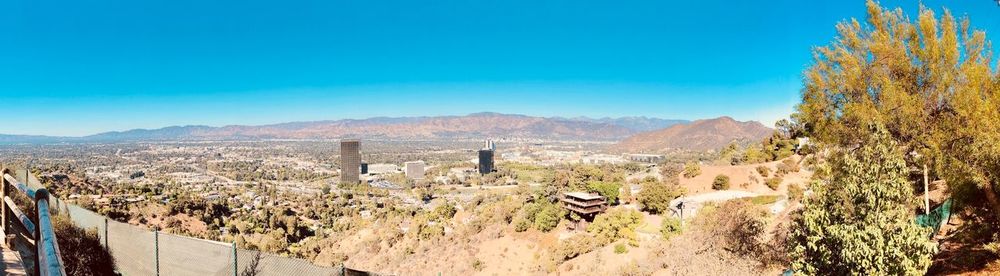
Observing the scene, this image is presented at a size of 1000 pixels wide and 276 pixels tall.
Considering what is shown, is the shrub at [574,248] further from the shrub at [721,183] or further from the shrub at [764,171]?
the shrub at [764,171]

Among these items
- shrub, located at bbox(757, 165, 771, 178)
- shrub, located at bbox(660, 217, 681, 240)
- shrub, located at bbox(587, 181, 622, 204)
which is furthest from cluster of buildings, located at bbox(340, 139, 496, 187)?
shrub, located at bbox(660, 217, 681, 240)

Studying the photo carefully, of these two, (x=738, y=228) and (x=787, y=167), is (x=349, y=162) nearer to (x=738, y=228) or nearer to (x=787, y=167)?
(x=787, y=167)

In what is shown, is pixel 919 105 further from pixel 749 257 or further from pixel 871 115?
pixel 749 257

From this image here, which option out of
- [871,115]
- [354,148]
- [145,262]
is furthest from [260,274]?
[354,148]

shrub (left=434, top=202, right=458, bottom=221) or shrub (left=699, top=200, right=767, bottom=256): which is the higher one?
shrub (left=699, top=200, right=767, bottom=256)

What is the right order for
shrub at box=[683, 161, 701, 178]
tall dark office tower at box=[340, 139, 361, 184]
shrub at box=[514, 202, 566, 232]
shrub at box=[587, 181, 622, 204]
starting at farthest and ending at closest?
tall dark office tower at box=[340, 139, 361, 184]
shrub at box=[683, 161, 701, 178]
shrub at box=[587, 181, 622, 204]
shrub at box=[514, 202, 566, 232]

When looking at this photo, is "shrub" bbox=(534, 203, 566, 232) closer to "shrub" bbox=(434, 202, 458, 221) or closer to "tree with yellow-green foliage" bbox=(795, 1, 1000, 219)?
"shrub" bbox=(434, 202, 458, 221)

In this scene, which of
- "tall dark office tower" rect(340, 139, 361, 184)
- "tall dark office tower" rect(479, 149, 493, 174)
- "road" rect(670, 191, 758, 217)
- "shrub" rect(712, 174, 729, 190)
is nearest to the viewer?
"road" rect(670, 191, 758, 217)
